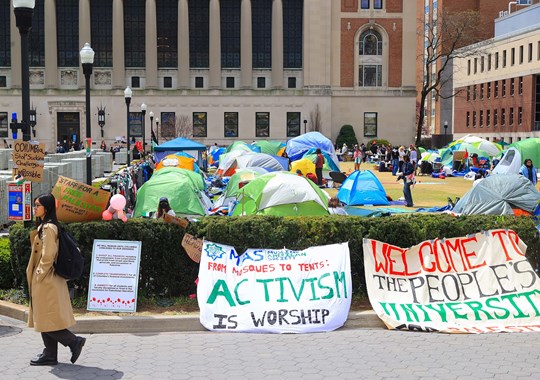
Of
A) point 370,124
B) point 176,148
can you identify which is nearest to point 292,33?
point 370,124

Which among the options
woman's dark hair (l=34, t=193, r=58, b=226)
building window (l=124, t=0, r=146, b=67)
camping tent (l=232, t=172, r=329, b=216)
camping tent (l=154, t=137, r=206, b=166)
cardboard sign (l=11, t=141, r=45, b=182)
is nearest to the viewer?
woman's dark hair (l=34, t=193, r=58, b=226)

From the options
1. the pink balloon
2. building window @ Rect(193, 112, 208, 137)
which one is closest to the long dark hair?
the pink balloon

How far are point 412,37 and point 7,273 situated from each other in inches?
2883

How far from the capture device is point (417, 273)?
10.8 meters

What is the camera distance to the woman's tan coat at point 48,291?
8.09m

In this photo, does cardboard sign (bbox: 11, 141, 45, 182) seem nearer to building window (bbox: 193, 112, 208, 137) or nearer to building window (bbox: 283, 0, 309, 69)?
building window (bbox: 193, 112, 208, 137)

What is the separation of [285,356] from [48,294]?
2797 millimetres

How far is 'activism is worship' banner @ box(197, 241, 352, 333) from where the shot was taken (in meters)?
10.0

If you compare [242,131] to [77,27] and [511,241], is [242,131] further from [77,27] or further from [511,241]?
[511,241]

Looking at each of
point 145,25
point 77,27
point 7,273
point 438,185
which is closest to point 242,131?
point 145,25

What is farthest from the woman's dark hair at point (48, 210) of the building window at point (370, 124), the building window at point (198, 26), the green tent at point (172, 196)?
the building window at point (370, 124)

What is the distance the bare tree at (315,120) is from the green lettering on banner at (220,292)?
69111 millimetres

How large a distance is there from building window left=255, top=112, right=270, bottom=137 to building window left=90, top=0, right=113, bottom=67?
16.5 m

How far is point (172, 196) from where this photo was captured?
20.7 meters
